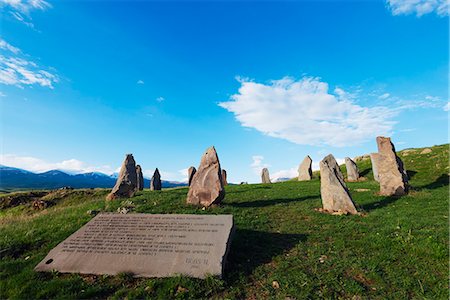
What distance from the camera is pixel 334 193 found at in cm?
1433

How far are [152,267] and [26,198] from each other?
38198mm

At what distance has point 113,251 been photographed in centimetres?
833

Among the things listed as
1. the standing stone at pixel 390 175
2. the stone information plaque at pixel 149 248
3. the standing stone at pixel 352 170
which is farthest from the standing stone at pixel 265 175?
the stone information plaque at pixel 149 248

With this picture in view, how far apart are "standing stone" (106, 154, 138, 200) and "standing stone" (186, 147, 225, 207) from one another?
717 cm

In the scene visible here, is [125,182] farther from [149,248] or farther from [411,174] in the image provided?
[411,174]

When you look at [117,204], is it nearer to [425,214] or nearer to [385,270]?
[385,270]

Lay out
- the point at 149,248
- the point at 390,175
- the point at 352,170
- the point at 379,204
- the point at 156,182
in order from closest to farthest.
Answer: the point at 149,248 → the point at 379,204 → the point at 390,175 → the point at 352,170 → the point at 156,182

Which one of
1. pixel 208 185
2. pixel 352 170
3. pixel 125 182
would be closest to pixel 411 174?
pixel 352 170

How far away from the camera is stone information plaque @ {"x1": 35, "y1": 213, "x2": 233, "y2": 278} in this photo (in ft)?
24.7

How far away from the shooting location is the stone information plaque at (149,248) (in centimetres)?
752

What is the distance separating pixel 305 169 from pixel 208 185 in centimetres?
2503

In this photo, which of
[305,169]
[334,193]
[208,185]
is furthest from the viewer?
[305,169]

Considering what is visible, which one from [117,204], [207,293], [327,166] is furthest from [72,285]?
[327,166]

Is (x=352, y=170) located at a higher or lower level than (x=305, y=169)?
lower
